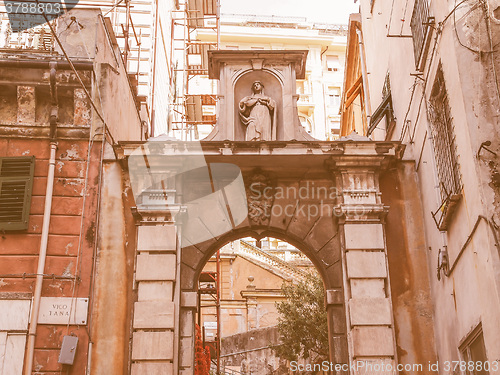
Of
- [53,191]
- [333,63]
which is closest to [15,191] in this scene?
[53,191]

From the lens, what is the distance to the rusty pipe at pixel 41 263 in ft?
37.8


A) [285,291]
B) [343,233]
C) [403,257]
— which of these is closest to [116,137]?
[343,233]

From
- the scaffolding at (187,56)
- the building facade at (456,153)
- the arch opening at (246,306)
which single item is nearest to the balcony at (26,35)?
→ the building facade at (456,153)

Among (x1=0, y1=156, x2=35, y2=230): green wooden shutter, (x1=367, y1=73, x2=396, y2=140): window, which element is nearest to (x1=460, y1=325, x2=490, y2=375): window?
(x1=367, y1=73, x2=396, y2=140): window

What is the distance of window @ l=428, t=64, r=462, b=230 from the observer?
34.9 feet

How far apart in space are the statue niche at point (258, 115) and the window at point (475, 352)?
5.41m

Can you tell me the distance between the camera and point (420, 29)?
12.4 m

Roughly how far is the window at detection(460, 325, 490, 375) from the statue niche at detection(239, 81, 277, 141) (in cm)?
541

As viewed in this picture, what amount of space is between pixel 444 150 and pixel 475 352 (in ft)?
10.5

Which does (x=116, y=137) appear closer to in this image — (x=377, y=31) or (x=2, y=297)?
(x=2, y=297)

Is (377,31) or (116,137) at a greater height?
(377,31)

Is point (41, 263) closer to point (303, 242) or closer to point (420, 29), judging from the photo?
point (303, 242)

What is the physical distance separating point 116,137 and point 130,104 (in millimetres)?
2133

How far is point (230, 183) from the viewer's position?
13.2 metres
